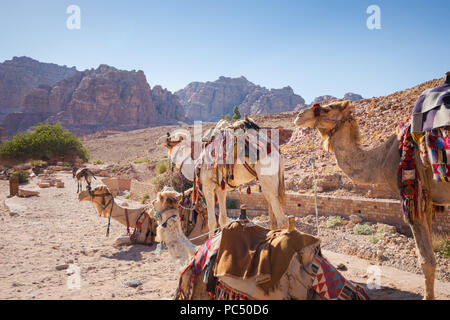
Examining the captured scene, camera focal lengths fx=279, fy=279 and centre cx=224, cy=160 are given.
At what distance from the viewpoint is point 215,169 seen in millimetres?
5727

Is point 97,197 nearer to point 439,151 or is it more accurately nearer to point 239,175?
point 239,175

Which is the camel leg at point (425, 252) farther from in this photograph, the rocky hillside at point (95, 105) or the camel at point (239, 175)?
the rocky hillside at point (95, 105)

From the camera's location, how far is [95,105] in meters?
97.1

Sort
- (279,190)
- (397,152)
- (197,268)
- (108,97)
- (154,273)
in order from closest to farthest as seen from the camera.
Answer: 1. (197,268)
2. (397,152)
3. (279,190)
4. (154,273)
5. (108,97)

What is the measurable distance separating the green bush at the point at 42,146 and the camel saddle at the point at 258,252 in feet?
138

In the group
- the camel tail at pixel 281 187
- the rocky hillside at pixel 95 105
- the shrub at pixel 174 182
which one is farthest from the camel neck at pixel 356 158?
the rocky hillside at pixel 95 105

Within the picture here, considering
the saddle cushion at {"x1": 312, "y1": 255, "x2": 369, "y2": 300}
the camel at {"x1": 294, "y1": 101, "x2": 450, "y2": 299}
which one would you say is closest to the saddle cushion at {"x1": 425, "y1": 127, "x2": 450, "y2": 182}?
the camel at {"x1": 294, "y1": 101, "x2": 450, "y2": 299}

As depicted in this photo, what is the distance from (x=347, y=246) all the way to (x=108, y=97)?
346ft

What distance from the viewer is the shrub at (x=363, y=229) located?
25.3ft

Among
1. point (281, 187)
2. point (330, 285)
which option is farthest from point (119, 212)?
point (330, 285)

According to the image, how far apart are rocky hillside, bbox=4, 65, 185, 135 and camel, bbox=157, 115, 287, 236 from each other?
→ 302 ft

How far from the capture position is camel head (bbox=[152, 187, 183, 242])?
3.39 metres

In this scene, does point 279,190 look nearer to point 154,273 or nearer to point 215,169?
point 215,169
